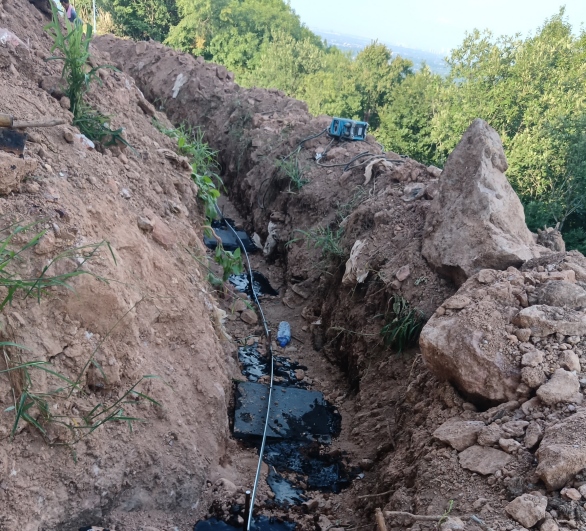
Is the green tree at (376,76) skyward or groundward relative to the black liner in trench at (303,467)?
skyward

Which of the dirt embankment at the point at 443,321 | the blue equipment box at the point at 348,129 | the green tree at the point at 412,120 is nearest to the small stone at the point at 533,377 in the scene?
the dirt embankment at the point at 443,321

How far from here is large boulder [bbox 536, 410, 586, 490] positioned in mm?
1979

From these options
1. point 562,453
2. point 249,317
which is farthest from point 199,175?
point 562,453

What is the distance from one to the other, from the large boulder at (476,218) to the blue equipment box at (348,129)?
3.43m

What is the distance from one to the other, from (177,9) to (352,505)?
81.0 feet

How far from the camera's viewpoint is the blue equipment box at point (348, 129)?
294 inches

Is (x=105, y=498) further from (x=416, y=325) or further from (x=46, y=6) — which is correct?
(x=46, y=6)

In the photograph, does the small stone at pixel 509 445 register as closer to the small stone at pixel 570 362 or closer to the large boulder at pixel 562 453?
the large boulder at pixel 562 453

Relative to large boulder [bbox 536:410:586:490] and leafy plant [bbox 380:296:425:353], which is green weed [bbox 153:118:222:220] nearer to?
leafy plant [bbox 380:296:425:353]

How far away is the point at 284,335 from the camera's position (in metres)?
5.07

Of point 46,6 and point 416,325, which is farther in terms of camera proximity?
point 46,6

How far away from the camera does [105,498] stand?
2.33 metres

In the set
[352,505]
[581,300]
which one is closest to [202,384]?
[352,505]

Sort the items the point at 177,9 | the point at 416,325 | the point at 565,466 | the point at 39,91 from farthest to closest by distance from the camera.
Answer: the point at 177,9, the point at 416,325, the point at 39,91, the point at 565,466
